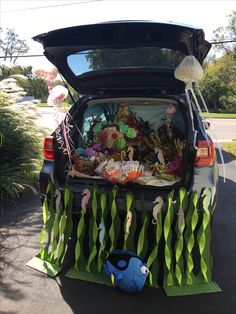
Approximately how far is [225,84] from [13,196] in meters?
33.4

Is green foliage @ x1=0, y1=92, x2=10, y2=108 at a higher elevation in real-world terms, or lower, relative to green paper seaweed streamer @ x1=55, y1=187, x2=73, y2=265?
higher

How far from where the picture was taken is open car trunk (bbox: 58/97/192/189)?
3.34 metres

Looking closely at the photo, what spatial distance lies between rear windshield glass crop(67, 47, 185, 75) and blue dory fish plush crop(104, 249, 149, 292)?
1796mm

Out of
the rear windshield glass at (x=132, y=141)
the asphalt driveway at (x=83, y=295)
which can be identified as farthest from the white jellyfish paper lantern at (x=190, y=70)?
the asphalt driveway at (x=83, y=295)

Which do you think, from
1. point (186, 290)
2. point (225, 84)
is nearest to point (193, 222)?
point (186, 290)

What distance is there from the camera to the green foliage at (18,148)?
5406 millimetres

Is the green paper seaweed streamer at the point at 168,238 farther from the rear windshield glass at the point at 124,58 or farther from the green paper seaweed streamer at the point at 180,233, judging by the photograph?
the rear windshield glass at the point at 124,58

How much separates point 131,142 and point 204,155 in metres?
1.13

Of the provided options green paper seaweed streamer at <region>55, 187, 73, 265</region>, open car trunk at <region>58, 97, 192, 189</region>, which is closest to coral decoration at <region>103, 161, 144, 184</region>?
open car trunk at <region>58, 97, 192, 189</region>

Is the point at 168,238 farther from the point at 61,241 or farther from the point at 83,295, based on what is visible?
the point at 61,241

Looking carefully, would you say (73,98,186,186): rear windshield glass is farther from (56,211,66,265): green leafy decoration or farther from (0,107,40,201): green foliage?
(0,107,40,201): green foliage

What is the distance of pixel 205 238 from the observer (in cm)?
289

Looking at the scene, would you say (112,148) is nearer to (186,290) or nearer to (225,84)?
(186,290)

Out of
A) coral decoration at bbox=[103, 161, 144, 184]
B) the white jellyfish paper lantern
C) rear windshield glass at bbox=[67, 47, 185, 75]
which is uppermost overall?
rear windshield glass at bbox=[67, 47, 185, 75]
